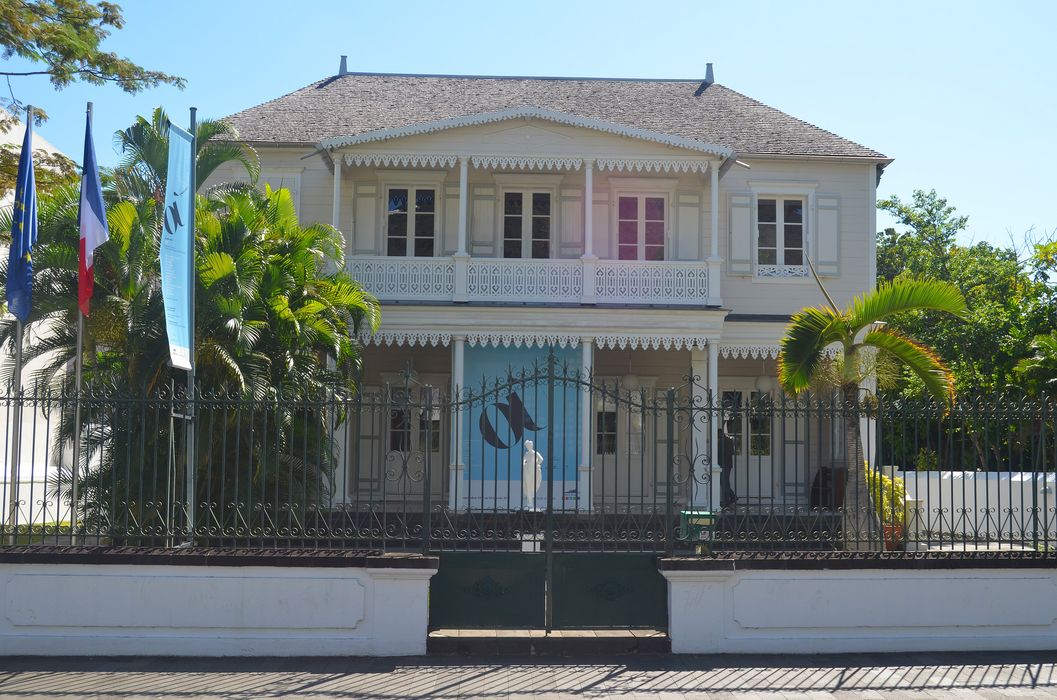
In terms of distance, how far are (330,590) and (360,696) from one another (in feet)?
4.51

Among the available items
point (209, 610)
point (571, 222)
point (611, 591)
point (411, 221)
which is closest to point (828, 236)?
point (571, 222)

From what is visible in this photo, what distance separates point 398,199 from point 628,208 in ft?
14.6

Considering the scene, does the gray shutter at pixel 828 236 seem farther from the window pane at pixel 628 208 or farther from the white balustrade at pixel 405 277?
the white balustrade at pixel 405 277

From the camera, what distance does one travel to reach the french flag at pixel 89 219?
10562 mm

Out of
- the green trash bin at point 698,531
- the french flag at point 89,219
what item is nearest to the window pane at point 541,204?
the green trash bin at point 698,531

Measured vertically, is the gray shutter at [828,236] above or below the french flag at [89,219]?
above

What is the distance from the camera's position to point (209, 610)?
882cm

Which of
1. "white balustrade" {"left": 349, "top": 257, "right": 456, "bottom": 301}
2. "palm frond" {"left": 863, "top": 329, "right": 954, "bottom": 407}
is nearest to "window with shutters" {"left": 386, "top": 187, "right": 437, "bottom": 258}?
"white balustrade" {"left": 349, "top": 257, "right": 456, "bottom": 301}

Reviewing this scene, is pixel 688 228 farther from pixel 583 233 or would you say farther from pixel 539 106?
pixel 539 106

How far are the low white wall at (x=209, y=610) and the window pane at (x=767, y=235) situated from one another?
13.3 metres

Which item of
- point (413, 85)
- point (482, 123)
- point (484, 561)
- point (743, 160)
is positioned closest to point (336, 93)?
point (413, 85)

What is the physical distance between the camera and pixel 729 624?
903 centimetres

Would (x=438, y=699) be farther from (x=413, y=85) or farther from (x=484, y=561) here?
(x=413, y=85)

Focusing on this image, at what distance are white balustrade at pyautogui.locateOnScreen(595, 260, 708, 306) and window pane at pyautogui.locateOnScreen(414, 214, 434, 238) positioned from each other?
3641mm
